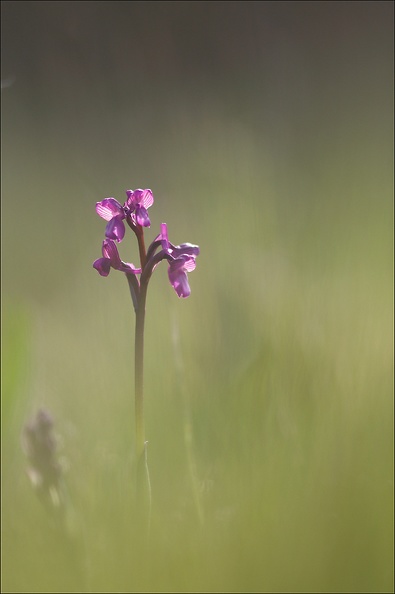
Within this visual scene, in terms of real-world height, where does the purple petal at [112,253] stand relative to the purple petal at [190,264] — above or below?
above

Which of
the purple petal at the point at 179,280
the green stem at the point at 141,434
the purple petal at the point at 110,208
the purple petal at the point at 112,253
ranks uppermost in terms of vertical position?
the purple petal at the point at 110,208

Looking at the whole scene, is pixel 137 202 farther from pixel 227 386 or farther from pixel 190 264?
pixel 227 386

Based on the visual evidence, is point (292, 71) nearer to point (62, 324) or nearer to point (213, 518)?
point (62, 324)

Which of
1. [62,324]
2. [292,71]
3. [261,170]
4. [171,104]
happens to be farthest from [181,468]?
[292,71]

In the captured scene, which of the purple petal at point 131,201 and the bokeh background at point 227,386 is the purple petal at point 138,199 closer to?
the purple petal at point 131,201

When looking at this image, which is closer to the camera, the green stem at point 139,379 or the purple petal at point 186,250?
the green stem at point 139,379

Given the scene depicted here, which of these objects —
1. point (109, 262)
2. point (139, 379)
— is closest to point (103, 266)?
point (109, 262)

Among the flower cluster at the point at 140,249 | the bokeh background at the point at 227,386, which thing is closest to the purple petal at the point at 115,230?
the flower cluster at the point at 140,249
